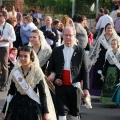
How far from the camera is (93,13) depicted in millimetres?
31141

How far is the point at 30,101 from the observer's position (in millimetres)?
6785

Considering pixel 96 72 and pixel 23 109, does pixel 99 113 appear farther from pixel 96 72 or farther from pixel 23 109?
pixel 23 109

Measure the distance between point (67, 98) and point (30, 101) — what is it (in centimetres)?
97

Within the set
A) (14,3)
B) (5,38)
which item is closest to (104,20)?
(5,38)

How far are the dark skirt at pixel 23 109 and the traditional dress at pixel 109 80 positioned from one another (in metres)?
4.57

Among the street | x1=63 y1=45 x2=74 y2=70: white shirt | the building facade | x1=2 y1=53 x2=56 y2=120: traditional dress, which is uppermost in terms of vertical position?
x1=63 y1=45 x2=74 y2=70: white shirt

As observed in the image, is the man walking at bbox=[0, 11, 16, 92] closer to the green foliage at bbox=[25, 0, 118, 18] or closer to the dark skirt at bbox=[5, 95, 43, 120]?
the dark skirt at bbox=[5, 95, 43, 120]

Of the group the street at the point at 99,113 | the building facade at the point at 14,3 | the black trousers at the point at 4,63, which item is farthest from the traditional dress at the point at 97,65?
the building facade at the point at 14,3

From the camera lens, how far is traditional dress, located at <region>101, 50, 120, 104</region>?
1127 centimetres

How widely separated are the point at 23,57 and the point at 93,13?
24.7 meters

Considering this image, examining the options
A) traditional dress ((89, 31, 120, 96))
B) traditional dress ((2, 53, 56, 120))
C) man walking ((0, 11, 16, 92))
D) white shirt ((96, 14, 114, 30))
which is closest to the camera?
traditional dress ((2, 53, 56, 120))

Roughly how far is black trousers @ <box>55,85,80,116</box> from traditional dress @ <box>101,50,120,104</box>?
3.60 metres

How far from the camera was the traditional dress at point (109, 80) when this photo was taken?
444 inches

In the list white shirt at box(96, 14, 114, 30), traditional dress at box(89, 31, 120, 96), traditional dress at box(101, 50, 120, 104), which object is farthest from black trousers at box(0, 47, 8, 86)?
white shirt at box(96, 14, 114, 30)
